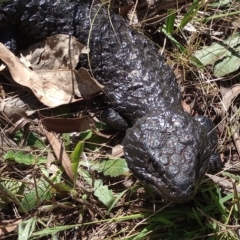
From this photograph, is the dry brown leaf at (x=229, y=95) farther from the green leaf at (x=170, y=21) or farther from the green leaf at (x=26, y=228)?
the green leaf at (x=26, y=228)

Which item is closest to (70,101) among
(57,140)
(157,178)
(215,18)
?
(57,140)

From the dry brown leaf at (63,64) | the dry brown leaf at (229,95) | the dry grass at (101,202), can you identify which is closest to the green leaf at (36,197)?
the dry grass at (101,202)

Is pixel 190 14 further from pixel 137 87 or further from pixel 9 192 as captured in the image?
pixel 9 192

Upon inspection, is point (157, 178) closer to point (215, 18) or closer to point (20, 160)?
point (20, 160)

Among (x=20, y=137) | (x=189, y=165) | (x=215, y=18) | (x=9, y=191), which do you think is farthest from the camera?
Result: (x=215, y=18)

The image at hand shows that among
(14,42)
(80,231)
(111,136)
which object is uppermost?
(14,42)

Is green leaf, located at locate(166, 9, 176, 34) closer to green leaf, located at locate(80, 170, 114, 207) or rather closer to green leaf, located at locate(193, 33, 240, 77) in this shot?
green leaf, located at locate(193, 33, 240, 77)

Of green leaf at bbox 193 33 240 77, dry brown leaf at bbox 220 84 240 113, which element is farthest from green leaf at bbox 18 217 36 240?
green leaf at bbox 193 33 240 77

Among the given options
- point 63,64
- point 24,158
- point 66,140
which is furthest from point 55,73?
point 24,158
